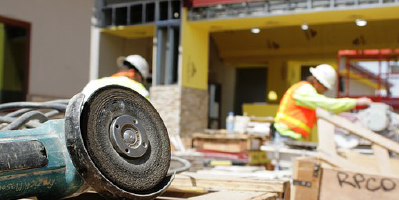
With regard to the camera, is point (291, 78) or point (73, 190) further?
point (291, 78)

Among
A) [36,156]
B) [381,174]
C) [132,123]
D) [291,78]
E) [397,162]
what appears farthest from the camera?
[291,78]

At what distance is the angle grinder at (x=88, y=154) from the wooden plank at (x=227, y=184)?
794 mm

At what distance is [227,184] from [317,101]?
12.4 ft

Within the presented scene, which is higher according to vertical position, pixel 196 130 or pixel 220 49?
pixel 220 49

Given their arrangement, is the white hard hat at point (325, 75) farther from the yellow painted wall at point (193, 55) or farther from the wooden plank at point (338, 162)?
the yellow painted wall at point (193, 55)

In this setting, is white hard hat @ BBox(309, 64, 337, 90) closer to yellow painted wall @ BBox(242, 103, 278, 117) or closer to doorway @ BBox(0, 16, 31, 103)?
doorway @ BBox(0, 16, 31, 103)

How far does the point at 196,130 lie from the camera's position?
1395 centimetres

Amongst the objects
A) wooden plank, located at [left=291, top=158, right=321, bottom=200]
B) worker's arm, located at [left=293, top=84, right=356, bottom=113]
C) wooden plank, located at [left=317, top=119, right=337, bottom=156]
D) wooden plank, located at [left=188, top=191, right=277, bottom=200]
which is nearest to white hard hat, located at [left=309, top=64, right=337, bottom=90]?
worker's arm, located at [left=293, top=84, right=356, bottom=113]

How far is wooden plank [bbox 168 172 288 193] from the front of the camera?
8.88 feet

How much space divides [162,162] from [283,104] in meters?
4.81

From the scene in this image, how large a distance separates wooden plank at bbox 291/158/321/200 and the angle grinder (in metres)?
1.76

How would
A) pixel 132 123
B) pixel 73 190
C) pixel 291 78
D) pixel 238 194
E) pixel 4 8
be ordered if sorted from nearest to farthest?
pixel 73 190, pixel 132 123, pixel 238 194, pixel 4 8, pixel 291 78

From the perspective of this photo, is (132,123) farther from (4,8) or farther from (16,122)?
(4,8)

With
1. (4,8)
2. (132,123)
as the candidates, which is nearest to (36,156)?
(132,123)
